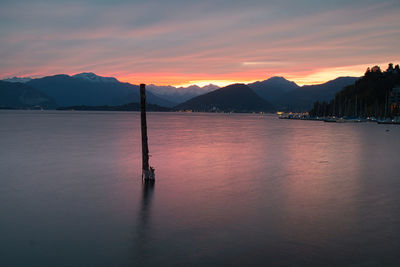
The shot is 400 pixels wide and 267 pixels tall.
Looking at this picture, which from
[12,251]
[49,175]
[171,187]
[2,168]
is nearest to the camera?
[12,251]

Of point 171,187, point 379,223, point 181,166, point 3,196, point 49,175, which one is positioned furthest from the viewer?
point 181,166

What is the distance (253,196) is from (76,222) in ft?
34.3

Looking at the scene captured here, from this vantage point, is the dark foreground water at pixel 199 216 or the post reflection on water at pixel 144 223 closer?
the dark foreground water at pixel 199 216

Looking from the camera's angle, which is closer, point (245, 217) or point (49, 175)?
point (245, 217)

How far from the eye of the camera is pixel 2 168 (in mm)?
30359

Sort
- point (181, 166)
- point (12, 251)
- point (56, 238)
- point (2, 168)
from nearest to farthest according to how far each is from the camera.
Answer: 1. point (12, 251)
2. point (56, 238)
3. point (2, 168)
4. point (181, 166)

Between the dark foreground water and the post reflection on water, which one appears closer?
the dark foreground water

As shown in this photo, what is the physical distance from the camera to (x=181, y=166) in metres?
33.2

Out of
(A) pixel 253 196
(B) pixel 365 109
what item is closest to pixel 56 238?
(A) pixel 253 196

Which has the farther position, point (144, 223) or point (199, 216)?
point (199, 216)

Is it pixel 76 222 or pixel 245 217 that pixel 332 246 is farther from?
pixel 76 222

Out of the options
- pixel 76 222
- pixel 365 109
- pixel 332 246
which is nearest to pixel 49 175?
pixel 76 222

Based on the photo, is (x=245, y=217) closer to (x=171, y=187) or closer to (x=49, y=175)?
(x=171, y=187)

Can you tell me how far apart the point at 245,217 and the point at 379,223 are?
5971 mm
